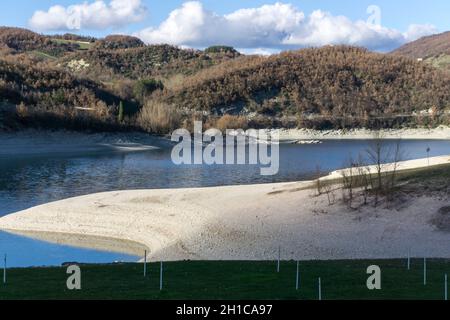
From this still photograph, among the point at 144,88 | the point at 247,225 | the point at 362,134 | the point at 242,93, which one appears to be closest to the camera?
the point at 247,225

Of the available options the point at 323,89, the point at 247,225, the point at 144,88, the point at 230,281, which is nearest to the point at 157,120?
the point at 144,88

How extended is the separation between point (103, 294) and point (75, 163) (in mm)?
52131

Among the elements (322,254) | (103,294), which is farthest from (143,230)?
(103,294)

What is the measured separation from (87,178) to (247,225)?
82.7 feet

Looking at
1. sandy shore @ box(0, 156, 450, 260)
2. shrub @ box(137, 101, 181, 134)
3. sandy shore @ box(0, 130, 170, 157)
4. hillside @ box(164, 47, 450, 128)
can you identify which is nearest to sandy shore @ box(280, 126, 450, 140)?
hillside @ box(164, 47, 450, 128)

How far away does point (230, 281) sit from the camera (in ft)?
46.9

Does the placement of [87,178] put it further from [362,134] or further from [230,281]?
[362,134]

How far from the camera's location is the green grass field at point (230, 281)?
12656mm

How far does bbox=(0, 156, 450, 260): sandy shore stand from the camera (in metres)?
22.2
